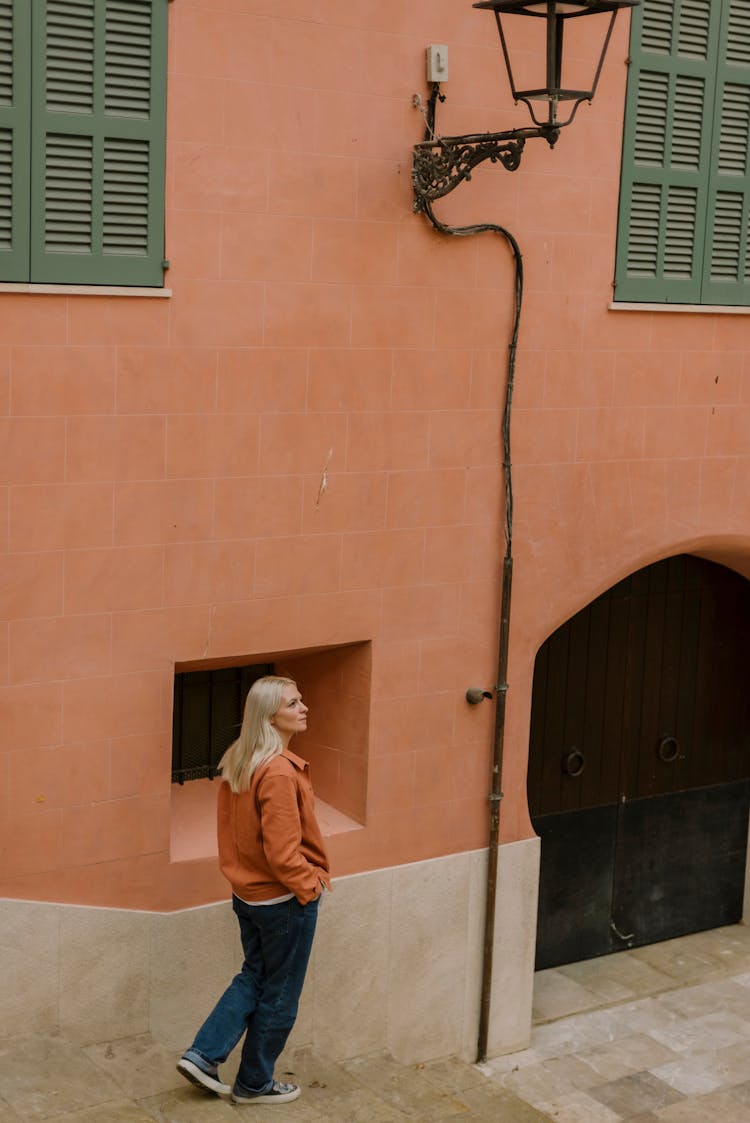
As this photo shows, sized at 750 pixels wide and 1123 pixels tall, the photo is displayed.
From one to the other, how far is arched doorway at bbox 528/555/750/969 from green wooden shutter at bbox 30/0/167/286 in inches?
154

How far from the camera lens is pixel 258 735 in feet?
19.9

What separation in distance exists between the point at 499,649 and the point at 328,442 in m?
1.55

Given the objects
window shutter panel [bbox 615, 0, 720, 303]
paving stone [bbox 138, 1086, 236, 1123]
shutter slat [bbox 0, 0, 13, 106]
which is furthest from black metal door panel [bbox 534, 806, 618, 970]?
shutter slat [bbox 0, 0, 13, 106]

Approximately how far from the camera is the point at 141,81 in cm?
630

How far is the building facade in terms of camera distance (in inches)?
249

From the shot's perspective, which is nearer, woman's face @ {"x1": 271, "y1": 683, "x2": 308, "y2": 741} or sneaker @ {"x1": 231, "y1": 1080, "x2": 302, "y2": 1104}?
woman's face @ {"x1": 271, "y1": 683, "x2": 308, "y2": 741}

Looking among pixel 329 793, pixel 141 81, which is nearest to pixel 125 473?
pixel 141 81

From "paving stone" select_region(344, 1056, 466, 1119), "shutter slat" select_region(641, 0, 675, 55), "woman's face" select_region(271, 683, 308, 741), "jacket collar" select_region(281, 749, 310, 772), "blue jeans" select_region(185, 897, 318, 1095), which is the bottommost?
"paving stone" select_region(344, 1056, 466, 1119)

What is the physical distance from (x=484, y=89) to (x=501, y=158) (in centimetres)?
77

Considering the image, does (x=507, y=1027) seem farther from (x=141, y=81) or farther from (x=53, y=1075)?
(x=141, y=81)

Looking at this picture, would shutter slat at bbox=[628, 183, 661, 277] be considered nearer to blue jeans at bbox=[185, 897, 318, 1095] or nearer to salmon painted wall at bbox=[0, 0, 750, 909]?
salmon painted wall at bbox=[0, 0, 750, 909]

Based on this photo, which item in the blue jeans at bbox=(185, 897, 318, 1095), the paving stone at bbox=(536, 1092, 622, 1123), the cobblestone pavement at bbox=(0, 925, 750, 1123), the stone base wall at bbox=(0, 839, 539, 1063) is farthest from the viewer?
the paving stone at bbox=(536, 1092, 622, 1123)

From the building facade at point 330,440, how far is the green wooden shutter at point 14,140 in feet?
0.06

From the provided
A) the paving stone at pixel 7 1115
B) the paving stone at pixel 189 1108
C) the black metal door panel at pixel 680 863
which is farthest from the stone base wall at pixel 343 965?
the black metal door panel at pixel 680 863
